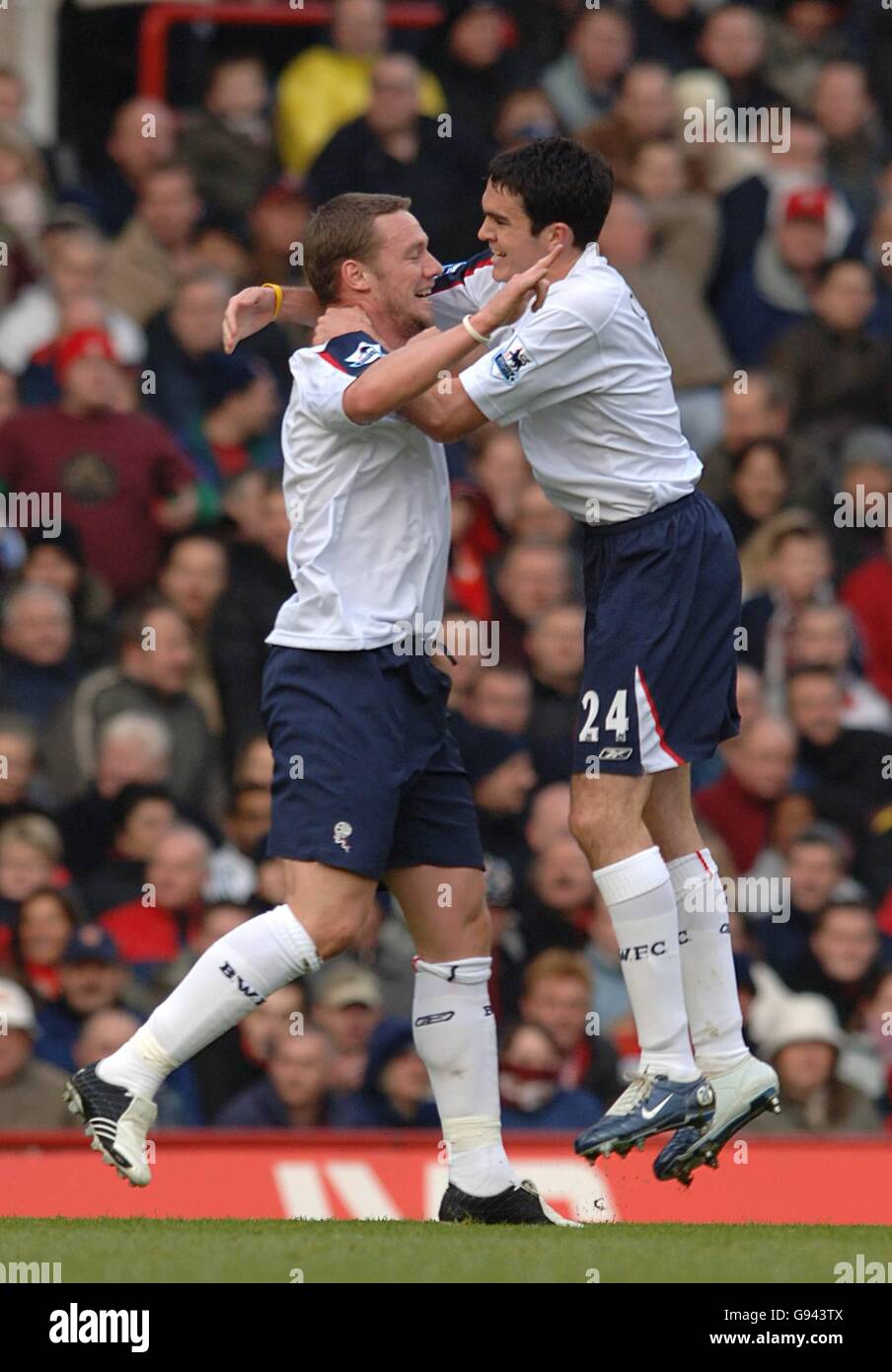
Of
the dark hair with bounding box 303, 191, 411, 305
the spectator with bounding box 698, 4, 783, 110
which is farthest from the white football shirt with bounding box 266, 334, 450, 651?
the spectator with bounding box 698, 4, 783, 110

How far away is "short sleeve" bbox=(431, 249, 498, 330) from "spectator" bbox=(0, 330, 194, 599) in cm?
369

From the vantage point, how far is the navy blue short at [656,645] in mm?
6891

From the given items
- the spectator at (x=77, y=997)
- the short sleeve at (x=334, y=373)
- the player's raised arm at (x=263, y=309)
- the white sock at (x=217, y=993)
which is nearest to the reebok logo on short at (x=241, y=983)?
the white sock at (x=217, y=993)

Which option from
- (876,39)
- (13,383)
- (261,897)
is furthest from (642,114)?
(261,897)

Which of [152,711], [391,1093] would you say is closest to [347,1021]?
[391,1093]

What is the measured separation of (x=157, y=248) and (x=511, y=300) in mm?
5581

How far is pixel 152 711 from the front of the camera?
10.5 meters

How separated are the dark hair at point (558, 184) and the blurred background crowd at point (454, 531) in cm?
342

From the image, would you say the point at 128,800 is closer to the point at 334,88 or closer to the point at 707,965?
the point at 707,965

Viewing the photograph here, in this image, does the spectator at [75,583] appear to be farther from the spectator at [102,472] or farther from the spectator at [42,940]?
the spectator at [42,940]

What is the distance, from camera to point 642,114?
488 inches

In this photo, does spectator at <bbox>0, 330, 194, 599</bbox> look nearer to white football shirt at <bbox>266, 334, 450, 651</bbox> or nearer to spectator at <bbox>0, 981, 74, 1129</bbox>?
spectator at <bbox>0, 981, 74, 1129</bbox>
